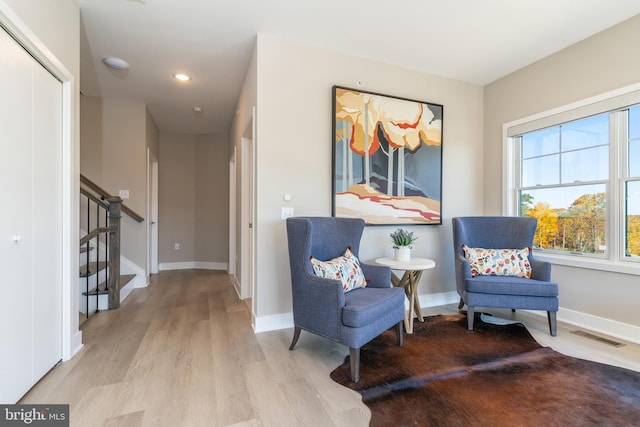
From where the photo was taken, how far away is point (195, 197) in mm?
5633

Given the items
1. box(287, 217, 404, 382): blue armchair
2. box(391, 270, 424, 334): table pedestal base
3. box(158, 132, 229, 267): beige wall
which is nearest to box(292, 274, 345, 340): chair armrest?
box(287, 217, 404, 382): blue armchair

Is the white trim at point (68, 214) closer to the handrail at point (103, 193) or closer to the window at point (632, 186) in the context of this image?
the handrail at point (103, 193)

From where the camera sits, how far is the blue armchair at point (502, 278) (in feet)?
8.18

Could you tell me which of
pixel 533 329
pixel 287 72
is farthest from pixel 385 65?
pixel 533 329

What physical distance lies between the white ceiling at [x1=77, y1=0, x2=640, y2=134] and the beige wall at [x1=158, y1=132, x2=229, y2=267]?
7.01ft

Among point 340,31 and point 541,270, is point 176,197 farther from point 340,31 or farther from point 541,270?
point 541,270

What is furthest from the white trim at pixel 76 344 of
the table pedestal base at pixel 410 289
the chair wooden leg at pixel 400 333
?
the table pedestal base at pixel 410 289

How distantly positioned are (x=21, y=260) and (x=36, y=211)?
30cm

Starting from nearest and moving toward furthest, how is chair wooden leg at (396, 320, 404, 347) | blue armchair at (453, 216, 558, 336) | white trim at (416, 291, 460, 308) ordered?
1. chair wooden leg at (396, 320, 404, 347)
2. blue armchair at (453, 216, 558, 336)
3. white trim at (416, 291, 460, 308)

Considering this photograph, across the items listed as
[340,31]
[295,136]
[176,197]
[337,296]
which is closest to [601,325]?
[337,296]

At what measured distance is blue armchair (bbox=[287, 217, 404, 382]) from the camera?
1.87 m

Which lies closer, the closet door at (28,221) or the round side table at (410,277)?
the closet door at (28,221)

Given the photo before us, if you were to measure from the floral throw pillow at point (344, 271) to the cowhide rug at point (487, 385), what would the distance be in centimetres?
50

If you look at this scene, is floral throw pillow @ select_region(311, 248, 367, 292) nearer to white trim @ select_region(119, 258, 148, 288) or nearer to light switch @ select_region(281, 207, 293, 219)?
light switch @ select_region(281, 207, 293, 219)
